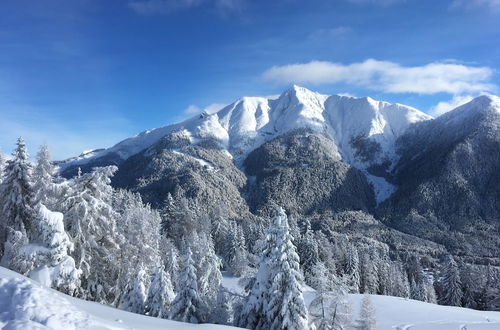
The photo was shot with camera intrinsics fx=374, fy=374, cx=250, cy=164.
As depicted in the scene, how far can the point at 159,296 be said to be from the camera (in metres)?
31.3

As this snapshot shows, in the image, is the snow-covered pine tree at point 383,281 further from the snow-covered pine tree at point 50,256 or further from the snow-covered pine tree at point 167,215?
the snow-covered pine tree at point 50,256

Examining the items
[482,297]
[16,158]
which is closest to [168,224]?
[16,158]

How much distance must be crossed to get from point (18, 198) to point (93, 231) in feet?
19.7

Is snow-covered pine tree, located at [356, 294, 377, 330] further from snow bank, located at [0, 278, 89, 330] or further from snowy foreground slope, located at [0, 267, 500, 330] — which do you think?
snow bank, located at [0, 278, 89, 330]

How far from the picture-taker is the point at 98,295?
73.3 feet

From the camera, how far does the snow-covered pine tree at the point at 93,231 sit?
2127cm

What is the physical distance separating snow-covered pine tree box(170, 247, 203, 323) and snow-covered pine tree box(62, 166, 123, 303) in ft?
28.5

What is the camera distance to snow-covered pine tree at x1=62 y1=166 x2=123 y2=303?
21266 mm

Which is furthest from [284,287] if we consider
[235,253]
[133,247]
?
[235,253]

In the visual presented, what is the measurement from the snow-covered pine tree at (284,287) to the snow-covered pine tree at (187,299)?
8312 mm

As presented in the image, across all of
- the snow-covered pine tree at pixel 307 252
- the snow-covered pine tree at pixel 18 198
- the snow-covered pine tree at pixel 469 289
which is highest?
the snow-covered pine tree at pixel 18 198

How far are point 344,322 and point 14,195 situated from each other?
29.8 metres

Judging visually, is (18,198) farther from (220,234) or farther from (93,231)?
(220,234)

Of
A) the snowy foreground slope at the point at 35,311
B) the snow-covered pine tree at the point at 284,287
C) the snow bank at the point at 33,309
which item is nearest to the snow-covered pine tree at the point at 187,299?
the snow-covered pine tree at the point at 284,287
